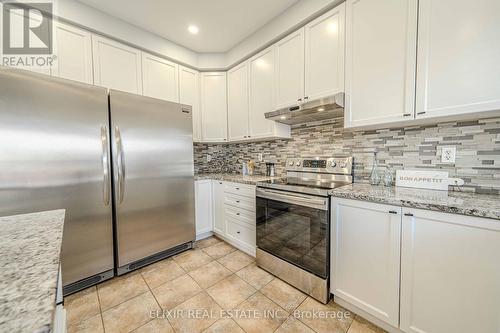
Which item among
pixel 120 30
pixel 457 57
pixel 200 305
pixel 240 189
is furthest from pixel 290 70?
pixel 200 305

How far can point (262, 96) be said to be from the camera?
2.41 metres

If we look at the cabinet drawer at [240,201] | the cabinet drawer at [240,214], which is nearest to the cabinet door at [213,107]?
the cabinet drawer at [240,201]

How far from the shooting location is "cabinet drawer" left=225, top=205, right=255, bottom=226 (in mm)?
2217

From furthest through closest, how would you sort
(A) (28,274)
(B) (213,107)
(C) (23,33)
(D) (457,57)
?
(B) (213,107)
(C) (23,33)
(D) (457,57)
(A) (28,274)

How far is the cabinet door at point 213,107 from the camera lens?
2951 millimetres

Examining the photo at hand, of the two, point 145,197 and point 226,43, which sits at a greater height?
point 226,43

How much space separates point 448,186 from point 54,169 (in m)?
2.96

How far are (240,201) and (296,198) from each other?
34.8 inches

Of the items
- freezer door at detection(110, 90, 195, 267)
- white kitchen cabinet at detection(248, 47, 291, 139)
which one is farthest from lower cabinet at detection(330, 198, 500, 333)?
freezer door at detection(110, 90, 195, 267)

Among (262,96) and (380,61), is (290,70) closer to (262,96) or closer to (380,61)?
(262,96)

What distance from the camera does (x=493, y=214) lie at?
925mm

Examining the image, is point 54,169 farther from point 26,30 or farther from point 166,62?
point 166,62

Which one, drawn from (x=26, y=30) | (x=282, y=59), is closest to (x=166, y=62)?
(x=26, y=30)

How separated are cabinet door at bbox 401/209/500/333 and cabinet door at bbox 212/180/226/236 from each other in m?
1.91
